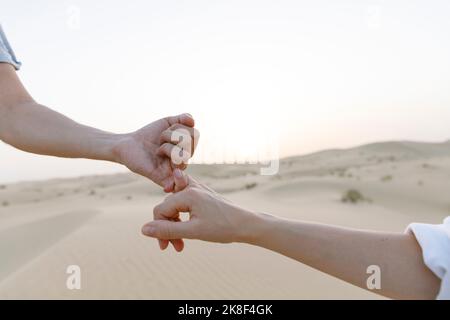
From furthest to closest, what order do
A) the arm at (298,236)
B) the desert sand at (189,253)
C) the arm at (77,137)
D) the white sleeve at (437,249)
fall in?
the desert sand at (189,253), the arm at (77,137), the arm at (298,236), the white sleeve at (437,249)

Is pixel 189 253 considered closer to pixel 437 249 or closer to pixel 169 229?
pixel 169 229

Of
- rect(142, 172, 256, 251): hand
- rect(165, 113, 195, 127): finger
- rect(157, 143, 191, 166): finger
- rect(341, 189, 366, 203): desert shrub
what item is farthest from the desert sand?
rect(142, 172, 256, 251): hand

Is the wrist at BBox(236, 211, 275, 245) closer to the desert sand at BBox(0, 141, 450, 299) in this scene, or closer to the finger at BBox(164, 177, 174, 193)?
the finger at BBox(164, 177, 174, 193)

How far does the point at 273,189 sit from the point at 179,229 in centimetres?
1587

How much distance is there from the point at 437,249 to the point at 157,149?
5.81 ft

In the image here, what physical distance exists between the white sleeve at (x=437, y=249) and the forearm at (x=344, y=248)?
0.44ft

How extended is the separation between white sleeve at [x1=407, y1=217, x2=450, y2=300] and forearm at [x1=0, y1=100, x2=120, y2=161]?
1925mm

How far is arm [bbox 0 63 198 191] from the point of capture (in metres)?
3.16

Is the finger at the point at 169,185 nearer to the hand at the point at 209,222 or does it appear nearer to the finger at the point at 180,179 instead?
the finger at the point at 180,179

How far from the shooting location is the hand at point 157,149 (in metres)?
3.08

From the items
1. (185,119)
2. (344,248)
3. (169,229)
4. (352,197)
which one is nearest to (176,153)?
(185,119)

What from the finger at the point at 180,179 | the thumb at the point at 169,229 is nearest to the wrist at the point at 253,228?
the thumb at the point at 169,229
